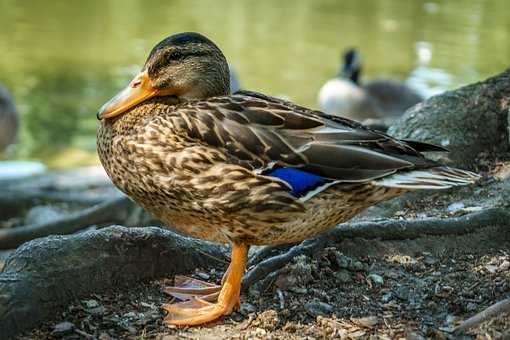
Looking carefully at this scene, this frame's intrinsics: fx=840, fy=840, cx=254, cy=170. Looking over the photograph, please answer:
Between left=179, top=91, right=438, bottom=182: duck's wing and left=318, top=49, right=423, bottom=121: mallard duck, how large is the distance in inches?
420

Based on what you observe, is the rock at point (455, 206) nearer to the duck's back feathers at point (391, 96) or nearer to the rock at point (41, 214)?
the rock at point (41, 214)

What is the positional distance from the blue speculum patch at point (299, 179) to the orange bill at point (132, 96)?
0.69 m

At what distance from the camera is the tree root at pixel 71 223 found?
268 inches

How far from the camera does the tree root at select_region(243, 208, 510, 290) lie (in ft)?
13.5

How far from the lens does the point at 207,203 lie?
334 cm

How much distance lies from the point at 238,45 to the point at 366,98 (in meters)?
5.74

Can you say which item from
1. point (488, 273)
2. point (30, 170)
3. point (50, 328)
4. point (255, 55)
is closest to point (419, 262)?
point (488, 273)

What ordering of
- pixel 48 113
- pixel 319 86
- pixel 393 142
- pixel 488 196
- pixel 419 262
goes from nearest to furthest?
pixel 393 142 < pixel 419 262 < pixel 488 196 < pixel 48 113 < pixel 319 86

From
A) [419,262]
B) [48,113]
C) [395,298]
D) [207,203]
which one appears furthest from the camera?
[48,113]

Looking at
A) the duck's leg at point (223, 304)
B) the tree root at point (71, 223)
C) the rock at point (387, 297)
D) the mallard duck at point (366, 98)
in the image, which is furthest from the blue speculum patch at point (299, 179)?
the mallard duck at point (366, 98)

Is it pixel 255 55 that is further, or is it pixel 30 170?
pixel 255 55

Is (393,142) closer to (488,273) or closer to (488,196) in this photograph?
(488,273)

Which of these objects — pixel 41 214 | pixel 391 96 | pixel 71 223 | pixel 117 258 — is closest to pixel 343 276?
pixel 117 258

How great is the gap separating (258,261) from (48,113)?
1055 cm
